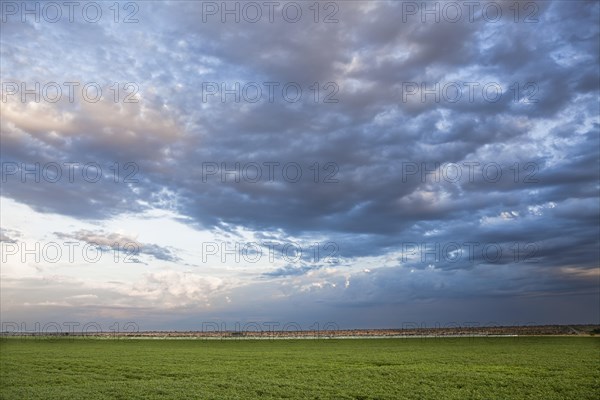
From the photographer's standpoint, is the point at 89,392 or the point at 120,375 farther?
the point at 120,375

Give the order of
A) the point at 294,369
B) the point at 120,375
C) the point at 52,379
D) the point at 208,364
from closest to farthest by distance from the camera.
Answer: the point at 52,379 < the point at 120,375 < the point at 294,369 < the point at 208,364

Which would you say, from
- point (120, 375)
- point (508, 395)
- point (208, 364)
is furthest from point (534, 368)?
point (120, 375)

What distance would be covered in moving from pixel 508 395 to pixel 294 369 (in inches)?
745

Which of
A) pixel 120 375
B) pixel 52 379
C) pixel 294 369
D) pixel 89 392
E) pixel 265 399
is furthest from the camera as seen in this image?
pixel 294 369

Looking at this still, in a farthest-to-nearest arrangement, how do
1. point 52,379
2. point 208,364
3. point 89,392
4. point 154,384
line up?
point 208,364
point 52,379
point 154,384
point 89,392

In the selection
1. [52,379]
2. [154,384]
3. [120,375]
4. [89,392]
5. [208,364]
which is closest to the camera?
[89,392]

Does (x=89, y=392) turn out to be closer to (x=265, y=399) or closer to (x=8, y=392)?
(x=8, y=392)

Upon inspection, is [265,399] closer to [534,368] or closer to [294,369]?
[294,369]

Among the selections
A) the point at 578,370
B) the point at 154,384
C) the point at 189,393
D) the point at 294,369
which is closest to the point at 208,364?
the point at 294,369

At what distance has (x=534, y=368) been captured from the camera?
43.0 metres

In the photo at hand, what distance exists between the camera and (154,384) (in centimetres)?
3328

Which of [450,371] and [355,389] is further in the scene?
[450,371]

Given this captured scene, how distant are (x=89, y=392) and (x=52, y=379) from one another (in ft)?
27.2

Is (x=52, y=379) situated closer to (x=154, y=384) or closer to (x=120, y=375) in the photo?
(x=120, y=375)
